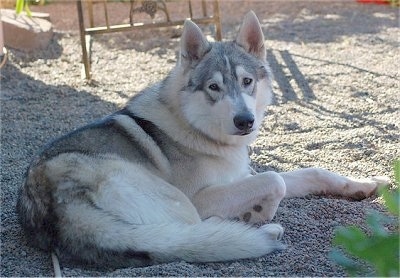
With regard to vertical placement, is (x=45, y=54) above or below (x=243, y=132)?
below

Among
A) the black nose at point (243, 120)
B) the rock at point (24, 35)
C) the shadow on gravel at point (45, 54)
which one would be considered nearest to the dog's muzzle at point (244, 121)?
the black nose at point (243, 120)

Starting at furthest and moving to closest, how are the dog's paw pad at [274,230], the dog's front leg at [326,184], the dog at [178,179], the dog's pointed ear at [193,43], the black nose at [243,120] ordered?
the dog's front leg at [326,184] → the dog's pointed ear at [193,43] → the black nose at [243,120] → the dog's paw pad at [274,230] → the dog at [178,179]

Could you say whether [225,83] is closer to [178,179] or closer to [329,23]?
[178,179]

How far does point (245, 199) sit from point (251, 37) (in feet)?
3.10

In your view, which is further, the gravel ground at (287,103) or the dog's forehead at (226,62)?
the dog's forehead at (226,62)

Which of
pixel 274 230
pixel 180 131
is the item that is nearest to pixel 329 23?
pixel 180 131

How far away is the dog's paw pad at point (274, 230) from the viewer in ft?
11.9

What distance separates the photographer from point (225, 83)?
3957mm

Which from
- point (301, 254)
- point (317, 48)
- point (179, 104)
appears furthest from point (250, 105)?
point (317, 48)

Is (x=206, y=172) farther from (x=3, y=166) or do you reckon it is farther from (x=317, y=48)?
(x=317, y=48)

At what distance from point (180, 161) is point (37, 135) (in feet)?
6.28

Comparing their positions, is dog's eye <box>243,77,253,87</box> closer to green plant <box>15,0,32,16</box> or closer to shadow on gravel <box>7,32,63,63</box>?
green plant <box>15,0,32,16</box>

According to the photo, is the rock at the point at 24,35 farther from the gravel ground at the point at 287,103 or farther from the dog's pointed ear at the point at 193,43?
the dog's pointed ear at the point at 193,43

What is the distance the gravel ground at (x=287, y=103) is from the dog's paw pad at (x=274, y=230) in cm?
6
